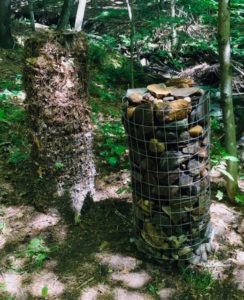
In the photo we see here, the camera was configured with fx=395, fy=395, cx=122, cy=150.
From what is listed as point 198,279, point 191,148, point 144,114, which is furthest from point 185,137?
point 198,279

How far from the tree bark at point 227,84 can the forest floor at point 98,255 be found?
41cm

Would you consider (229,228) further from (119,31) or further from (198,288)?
(119,31)

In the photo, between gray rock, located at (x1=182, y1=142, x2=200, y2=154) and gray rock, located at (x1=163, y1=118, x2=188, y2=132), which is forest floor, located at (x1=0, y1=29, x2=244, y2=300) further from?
gray rock, located at (x1=163, y1=118, x2=188, y2=132)

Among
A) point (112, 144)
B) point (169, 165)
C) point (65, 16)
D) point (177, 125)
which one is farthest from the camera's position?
point (65, 16)

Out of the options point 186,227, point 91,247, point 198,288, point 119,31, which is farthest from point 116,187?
point 119,31

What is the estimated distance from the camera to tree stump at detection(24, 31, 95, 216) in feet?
13.8

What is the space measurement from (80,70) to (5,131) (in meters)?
2.24

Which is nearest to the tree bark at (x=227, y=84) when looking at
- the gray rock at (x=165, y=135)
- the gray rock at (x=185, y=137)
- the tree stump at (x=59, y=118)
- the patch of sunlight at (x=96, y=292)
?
the gray rock at (x=185, y=137)

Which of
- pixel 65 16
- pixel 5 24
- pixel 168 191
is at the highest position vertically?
pixel 65 16

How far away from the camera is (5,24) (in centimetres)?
988

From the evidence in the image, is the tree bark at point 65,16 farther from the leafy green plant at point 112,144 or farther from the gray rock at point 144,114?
the gray rock at point 144,114

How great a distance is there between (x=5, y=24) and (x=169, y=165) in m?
7.71

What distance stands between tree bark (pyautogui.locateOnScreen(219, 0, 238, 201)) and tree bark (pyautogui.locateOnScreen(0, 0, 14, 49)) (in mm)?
6671

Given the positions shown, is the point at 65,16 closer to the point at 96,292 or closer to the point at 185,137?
the point at 185,137
